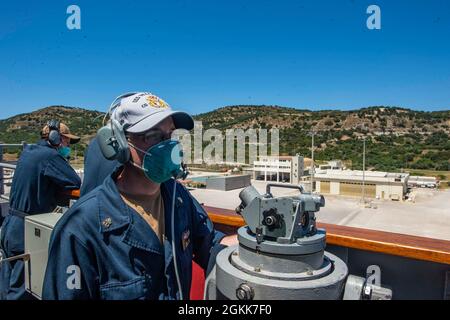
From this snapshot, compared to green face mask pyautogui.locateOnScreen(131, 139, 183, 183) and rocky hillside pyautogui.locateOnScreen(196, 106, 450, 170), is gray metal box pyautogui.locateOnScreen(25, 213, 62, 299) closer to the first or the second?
green face mask pyautogui.locateOnScreen(131, 139, 183, 183)

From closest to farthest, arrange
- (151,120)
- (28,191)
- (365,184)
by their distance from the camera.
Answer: (151,120), (28,191), (365,184)

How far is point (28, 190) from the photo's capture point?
10.1ft

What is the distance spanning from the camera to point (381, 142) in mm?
77500

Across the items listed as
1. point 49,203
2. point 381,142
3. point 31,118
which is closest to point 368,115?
point 381,142

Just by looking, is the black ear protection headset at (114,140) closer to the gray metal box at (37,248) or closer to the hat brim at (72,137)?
the gray metal box at (37,248)

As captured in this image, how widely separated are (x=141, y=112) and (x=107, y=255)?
25.4 inches

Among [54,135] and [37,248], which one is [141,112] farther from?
[54,135]

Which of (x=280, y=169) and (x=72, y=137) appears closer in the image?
(x=72, y=137)

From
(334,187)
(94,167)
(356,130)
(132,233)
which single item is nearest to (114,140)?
(132,233)

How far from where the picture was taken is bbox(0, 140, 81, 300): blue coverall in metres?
3.02

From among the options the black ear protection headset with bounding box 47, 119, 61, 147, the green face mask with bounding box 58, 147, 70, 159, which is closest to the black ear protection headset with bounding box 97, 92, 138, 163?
the black ear protection headset with bounding box 47, 119, 61, 147

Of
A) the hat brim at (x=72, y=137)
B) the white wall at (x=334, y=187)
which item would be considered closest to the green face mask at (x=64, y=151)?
the hat brim at (x=72, y=137)

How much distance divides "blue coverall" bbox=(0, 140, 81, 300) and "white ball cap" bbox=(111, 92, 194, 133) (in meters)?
1.84

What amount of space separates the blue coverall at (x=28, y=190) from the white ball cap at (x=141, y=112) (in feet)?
6.05
